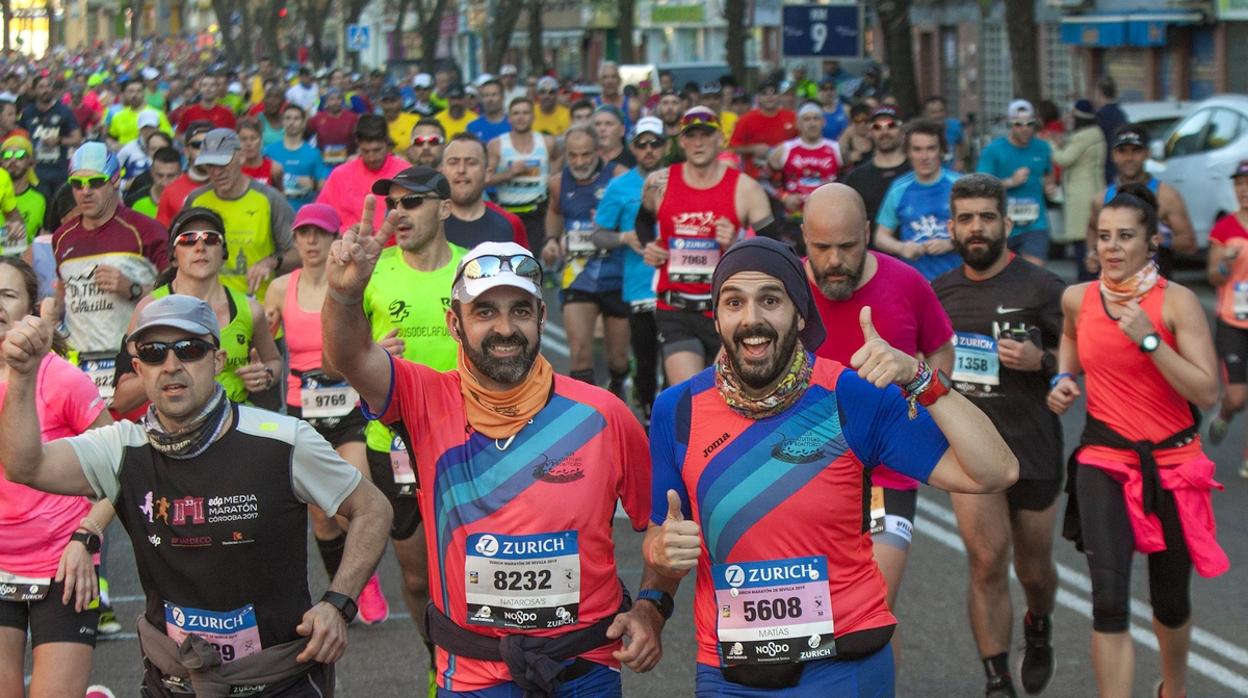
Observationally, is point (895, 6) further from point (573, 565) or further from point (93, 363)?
point (573, 565)

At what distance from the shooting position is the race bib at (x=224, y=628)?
5.18 meters

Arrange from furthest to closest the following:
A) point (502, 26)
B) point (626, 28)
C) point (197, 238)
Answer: point (502, 26), point (626, 28), point (197, 238)

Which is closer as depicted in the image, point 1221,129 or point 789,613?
→ point 789,613

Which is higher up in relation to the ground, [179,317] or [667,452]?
[179,317]

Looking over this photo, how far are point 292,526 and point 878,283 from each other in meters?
2.32

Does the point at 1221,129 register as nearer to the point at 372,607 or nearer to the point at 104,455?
the point at 372,607

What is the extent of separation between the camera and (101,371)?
977cm

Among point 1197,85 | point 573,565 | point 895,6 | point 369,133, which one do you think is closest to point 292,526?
point 573,565

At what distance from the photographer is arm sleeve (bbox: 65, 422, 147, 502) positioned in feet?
17.2

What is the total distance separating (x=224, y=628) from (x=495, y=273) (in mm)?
1173

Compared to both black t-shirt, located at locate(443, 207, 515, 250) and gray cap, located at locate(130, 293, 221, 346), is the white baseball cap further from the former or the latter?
black t-shirt, located at locate(443, 207, 515, 250)

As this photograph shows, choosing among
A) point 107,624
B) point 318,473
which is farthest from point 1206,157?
point 318,473

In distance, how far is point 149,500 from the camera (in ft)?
17.0

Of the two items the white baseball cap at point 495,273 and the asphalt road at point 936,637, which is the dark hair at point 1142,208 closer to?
the asphalt road at point 936,637
